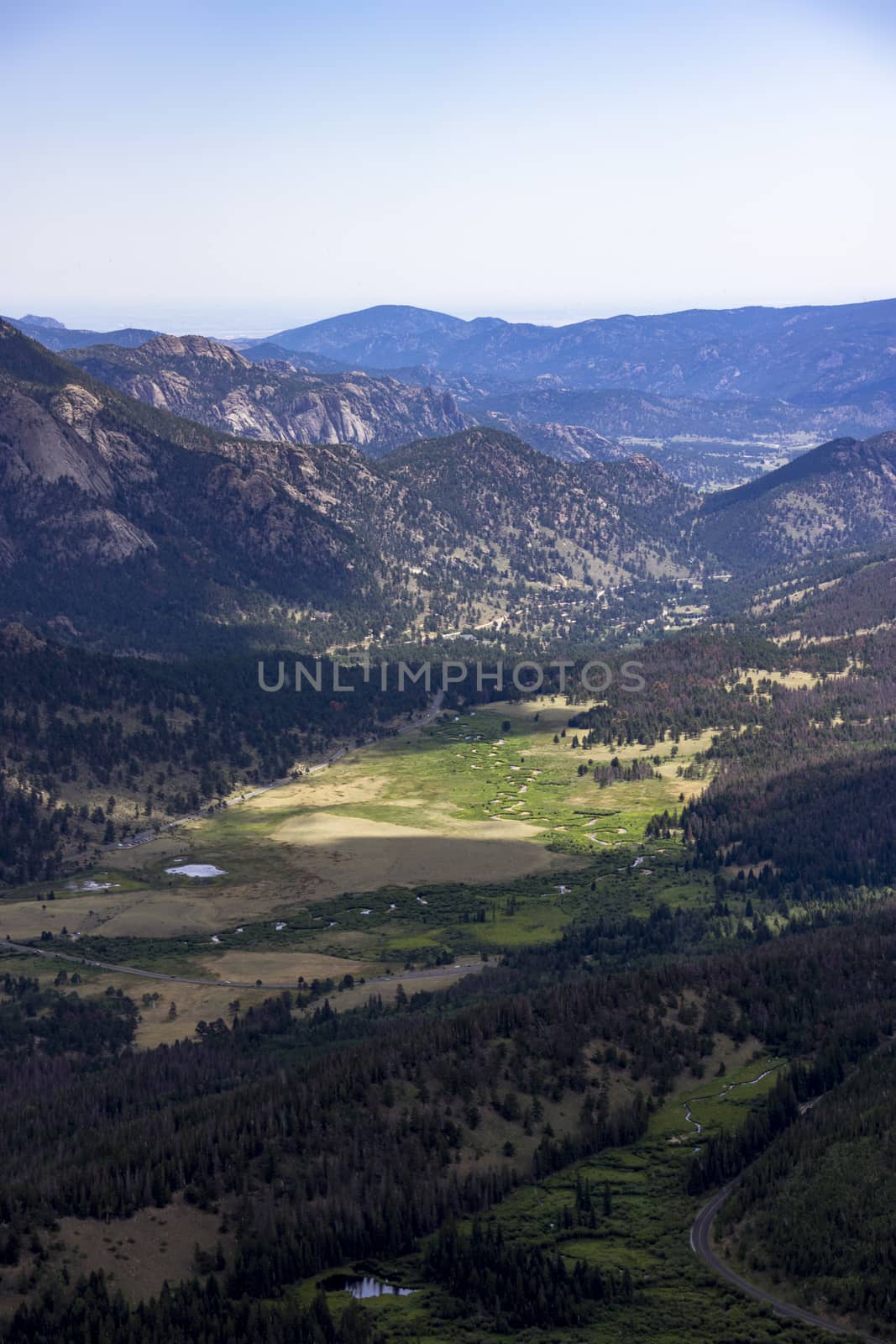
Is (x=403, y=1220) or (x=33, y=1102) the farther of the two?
(x=33, y=1102)

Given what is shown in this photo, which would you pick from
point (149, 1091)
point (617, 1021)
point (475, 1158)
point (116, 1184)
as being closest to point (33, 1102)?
point (149, 1091)

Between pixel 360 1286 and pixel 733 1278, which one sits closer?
pixel 733 1278

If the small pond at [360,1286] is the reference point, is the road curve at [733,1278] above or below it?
above

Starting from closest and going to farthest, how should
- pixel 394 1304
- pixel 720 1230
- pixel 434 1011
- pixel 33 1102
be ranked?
pixel 394 1304
pixel 720 1230
pixel 33 1102
pixel 434 1011

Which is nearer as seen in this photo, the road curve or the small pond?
the road curve

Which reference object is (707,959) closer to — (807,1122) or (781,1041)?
(781,1041)

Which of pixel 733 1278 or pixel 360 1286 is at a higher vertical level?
pixel 733 1278

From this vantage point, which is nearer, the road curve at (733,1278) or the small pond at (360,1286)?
the road curve at (733,1278)

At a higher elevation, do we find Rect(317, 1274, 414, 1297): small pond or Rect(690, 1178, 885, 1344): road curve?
Rect(690, 1178, 885, 1344): road curve
